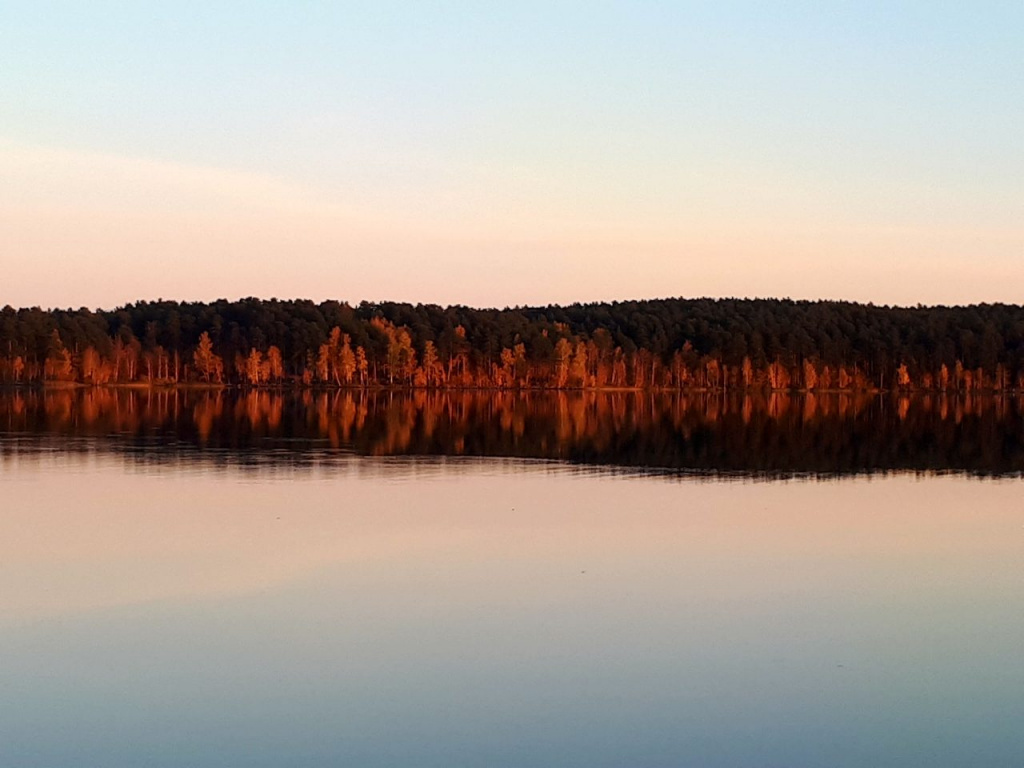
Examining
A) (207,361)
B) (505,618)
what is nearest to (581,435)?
(505,618)

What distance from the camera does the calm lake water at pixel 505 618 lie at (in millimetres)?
13727

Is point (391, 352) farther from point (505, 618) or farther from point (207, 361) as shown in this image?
point (505, 618)

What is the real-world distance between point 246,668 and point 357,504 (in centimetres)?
1668

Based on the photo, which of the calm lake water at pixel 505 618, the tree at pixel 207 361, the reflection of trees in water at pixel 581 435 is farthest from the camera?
the tree at pixel 207 361

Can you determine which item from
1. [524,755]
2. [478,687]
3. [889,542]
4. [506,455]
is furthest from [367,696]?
[506,455]

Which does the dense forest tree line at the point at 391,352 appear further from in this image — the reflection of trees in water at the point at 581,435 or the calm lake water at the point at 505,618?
the calm lake water at the point at 505,618

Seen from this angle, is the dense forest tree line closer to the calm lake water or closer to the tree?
the tree

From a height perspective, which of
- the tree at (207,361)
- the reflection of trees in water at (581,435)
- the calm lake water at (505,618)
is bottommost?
the calm lake water at (505,618)

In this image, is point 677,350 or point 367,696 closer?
point 367,696

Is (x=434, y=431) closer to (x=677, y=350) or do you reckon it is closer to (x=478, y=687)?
(x=478, y=687)

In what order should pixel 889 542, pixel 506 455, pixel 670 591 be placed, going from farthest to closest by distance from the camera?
pixel 506 455, pixel 889 542, pixel 670 591

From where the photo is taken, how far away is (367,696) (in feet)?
49.3

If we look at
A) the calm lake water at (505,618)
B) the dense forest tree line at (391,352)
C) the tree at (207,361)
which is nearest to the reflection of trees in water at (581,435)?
the calm lake water at (505,618)

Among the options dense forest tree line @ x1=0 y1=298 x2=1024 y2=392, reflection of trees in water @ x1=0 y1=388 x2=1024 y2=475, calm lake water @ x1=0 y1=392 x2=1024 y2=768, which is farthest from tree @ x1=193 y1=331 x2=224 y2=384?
calm lake water @ x1=0 y1=392 x2=1024 y2=768
